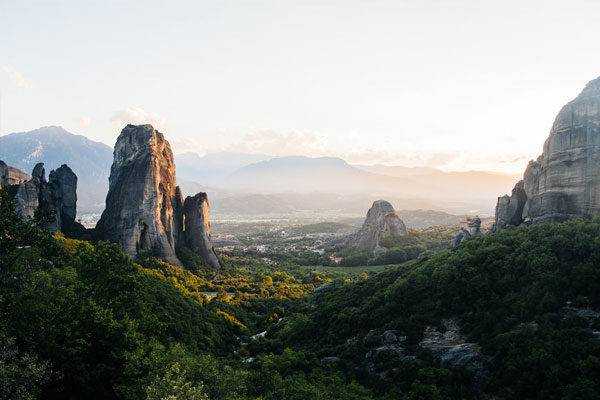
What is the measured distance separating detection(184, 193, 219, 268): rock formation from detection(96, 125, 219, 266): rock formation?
314 centimetres

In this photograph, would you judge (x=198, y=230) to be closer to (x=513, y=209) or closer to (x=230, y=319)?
(x=230, y=319)

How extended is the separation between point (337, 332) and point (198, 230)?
157 feet

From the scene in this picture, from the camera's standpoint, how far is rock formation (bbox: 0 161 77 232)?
52.0 meters

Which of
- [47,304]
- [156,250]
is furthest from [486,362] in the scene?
[156,250]

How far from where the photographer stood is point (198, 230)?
247ft

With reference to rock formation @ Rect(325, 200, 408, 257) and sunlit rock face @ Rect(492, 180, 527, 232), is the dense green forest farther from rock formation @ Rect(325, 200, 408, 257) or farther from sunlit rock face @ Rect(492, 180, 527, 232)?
rock formation @ Rect(325, 200, 408, 257)

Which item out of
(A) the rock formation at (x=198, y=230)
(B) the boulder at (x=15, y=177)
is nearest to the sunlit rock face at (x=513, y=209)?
(A) the rock formation at (x=198, y=230)

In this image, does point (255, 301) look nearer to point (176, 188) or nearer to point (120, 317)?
point (176, 188)

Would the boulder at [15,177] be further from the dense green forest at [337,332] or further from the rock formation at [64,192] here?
the dense green forest at [337,332]

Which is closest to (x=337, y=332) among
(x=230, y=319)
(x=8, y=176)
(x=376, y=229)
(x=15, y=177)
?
(x=230, y=319)

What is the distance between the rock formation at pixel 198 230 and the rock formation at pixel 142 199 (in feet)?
10.3

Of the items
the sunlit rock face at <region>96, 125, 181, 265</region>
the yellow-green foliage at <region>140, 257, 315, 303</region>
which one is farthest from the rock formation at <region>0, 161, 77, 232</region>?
the yellow-green foliage at <region>140, 257, 315, 303</region>

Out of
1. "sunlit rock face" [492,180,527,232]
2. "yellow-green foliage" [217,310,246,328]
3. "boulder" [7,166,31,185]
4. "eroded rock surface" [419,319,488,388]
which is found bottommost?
"yellow-green foliage" [217,310,246,328]

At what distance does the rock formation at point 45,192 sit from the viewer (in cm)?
5203
